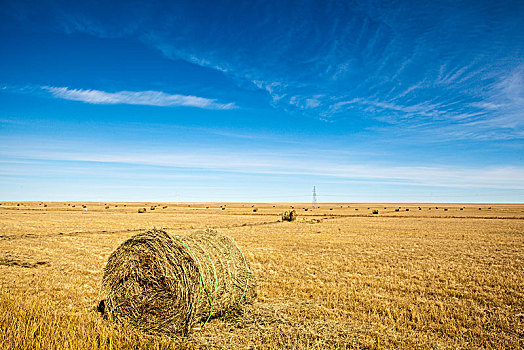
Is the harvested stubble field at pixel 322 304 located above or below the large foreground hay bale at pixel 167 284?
below

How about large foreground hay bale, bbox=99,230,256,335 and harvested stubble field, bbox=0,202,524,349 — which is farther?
large foreground hay bale, bbox=99,230,256,335

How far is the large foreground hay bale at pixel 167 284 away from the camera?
6.83 m

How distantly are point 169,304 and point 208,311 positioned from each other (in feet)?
2.81

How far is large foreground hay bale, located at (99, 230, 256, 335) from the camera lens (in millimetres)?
6828

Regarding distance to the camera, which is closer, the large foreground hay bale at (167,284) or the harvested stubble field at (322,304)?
the harvested stubble field at (322,304)

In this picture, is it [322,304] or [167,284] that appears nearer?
[167,284]

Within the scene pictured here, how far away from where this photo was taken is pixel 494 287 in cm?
1023

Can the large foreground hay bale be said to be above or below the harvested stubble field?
above

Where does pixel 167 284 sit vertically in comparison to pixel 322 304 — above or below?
above

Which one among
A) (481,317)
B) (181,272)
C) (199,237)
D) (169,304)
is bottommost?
(481,317)

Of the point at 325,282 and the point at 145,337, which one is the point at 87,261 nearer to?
the point at 145,337

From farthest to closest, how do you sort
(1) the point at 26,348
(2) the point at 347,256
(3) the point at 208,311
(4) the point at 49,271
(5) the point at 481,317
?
(2) the point at 347,256 < (4) the point at 49,271 < (5) the point at 481,317 < (3) the point at 208,311 < (1) the point at 26,348

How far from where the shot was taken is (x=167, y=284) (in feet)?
23.0

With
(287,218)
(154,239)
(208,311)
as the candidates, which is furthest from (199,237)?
(287,218)
